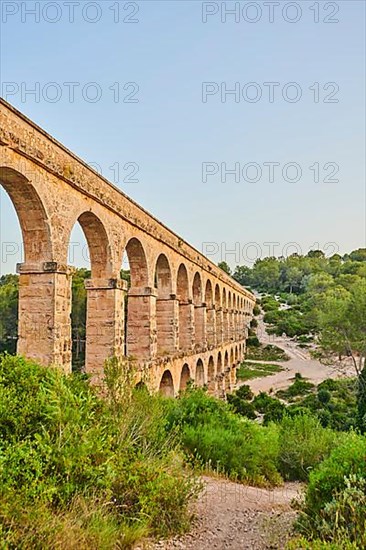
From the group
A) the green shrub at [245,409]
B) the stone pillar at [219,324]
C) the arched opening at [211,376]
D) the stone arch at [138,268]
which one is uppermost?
the stone arch at [138,268]

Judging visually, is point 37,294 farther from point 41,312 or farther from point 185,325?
point 185,325

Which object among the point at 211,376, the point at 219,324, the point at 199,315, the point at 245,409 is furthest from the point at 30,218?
the point at 219,324

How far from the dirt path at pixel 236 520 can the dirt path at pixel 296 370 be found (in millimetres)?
23233

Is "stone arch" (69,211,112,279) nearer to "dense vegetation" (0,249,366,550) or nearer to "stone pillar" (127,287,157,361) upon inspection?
"stone pillar" (127,287,157,361)

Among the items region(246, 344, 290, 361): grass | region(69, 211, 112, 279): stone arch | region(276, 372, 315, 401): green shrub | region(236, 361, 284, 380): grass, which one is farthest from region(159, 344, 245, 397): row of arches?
region(246, 344, 290, 361): grass

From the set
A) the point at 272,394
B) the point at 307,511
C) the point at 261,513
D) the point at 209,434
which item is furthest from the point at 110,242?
→ the point at 272,394

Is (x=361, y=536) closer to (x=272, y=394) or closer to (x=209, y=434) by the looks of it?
(x=209, y=434)

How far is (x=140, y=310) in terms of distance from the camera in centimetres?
1272

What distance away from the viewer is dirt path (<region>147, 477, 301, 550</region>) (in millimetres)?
4824

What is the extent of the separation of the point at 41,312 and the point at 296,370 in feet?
102

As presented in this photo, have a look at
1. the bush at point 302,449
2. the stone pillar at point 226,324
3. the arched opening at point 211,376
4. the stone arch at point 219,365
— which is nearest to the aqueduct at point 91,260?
the bush at point 302,449

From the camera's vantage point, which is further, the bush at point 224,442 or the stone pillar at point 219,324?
the stone pillar at point 219,324

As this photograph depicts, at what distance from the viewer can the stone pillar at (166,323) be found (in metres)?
15.2

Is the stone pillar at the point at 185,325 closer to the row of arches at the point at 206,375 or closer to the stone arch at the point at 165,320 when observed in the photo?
the row of arches at the point at 206,375
